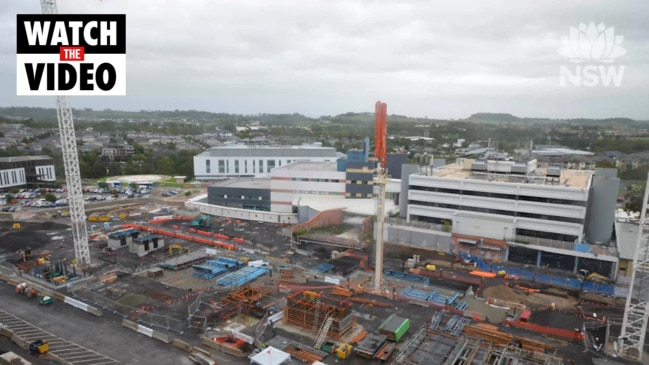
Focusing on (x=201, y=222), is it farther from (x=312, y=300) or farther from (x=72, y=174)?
(x=312, y=300)

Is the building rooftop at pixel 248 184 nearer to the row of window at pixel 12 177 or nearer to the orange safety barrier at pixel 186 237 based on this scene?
the orange safety barrier at pixel 186 237

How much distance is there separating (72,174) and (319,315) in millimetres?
20515

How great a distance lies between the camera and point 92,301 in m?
23.2

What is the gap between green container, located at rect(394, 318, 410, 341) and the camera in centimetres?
1873

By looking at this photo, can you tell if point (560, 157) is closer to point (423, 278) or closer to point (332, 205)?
point (332, 205)

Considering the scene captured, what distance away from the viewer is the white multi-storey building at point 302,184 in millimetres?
43237

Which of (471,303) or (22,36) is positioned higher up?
(22,36)

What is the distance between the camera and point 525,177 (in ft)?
108

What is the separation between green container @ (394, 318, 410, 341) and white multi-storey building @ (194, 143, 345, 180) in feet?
157

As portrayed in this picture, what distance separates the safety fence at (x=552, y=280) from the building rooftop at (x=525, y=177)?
25.6 ft

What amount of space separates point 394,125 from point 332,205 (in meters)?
61.9

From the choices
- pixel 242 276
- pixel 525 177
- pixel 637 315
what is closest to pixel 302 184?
pixel 242 276

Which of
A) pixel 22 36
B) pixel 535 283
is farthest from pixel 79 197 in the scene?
pixel 535 283

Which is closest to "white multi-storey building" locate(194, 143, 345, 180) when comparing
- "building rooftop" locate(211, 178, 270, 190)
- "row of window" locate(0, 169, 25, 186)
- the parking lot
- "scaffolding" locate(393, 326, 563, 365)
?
"building rooftop" locate(211, 178, 270, 190)
